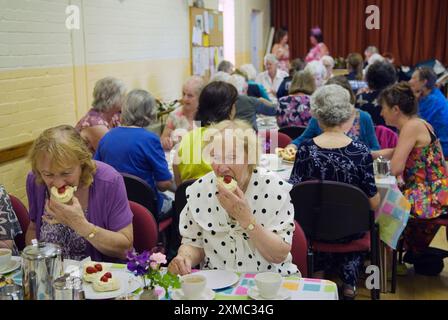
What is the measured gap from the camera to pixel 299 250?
2363 mm

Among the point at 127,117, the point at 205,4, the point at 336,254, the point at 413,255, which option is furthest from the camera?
the point at 205,4

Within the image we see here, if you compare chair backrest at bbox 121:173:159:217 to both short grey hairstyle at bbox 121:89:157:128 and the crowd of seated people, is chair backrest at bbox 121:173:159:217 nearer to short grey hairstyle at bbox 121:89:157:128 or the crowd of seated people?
the crowd of seated people

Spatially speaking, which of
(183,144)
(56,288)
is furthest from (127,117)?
(56,288)

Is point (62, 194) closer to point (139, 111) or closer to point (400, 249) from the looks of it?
point (139, 111)

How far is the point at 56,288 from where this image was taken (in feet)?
5.46

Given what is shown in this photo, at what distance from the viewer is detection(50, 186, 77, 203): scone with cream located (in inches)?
88.0

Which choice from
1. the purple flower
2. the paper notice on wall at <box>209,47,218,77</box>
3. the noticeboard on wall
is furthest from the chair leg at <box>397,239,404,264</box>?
the paper notice on wall at <box>209,47,218,77</box>

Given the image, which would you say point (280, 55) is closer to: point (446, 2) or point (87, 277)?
point (446, 2)

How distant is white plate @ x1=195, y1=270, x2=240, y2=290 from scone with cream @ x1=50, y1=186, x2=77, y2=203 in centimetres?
63

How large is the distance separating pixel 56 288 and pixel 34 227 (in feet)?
3.19

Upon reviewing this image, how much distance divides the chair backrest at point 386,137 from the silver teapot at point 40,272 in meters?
3.50

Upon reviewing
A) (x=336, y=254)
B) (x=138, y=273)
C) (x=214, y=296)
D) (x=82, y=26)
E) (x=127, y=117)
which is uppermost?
(x=82, y=26)

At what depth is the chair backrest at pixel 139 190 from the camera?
3.34 meters

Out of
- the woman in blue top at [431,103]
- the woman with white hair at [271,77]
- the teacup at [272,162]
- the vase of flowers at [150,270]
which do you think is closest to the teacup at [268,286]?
the vase of flowers at [150,270]
